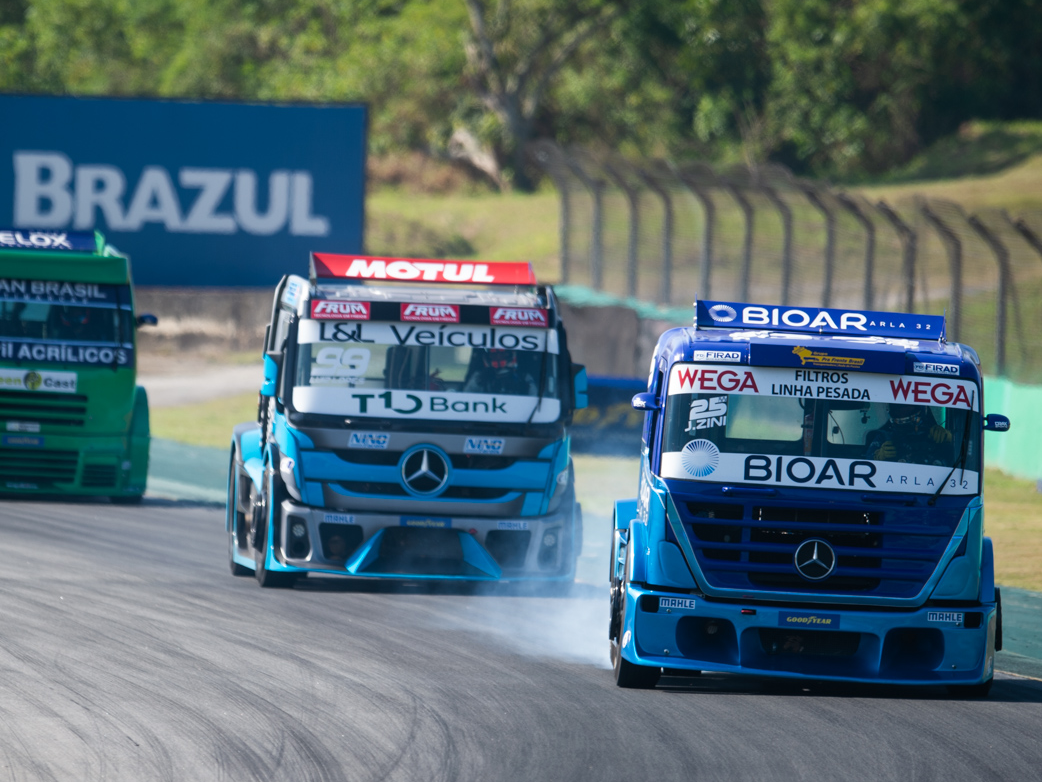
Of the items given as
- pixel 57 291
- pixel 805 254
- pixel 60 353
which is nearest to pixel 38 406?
pixel 60 353

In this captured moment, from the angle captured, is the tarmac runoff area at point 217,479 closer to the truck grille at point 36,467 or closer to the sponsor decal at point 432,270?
the truck grille at point 36,467

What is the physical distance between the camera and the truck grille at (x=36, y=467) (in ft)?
52.3

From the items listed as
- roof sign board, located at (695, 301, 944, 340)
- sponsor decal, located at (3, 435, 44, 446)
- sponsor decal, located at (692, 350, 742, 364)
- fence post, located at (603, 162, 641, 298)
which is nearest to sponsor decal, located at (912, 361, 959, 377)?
roof sign board, located at (695, 301, 944, 340)

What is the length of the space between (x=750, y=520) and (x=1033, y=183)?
41.1 m

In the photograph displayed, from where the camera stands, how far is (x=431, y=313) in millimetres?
11570

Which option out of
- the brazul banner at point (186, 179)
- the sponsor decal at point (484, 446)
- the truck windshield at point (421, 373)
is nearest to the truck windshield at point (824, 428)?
the sponsor decal at point (484, 446)

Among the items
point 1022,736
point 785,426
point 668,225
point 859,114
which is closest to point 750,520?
point 785,426

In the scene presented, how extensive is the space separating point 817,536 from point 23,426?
10.1 meters

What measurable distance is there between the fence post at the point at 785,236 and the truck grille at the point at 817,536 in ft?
46.3

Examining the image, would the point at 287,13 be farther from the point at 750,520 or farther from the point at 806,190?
the point at 750,520

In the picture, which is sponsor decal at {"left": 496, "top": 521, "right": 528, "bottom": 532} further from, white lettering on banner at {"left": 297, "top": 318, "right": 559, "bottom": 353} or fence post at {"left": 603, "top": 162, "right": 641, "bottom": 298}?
fence post at {"left": 603, "top": 162, "right": 641, "bottom": 298}

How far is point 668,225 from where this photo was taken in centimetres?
2561

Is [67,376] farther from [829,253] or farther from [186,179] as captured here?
[829,253]

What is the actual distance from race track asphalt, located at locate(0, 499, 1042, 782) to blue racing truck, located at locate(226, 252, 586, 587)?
0.44 m
